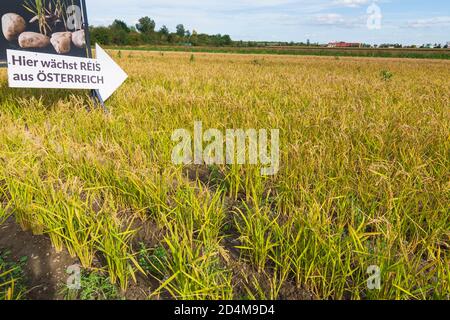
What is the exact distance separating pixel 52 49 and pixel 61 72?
0.39 metres

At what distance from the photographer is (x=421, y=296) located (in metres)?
1.60

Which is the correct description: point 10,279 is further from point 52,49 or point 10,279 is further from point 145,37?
point 145,37

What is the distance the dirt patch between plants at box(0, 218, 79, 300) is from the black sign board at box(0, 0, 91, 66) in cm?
339

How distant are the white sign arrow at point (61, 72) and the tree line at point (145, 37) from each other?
50.4 metres

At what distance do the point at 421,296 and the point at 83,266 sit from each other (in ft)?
6.85

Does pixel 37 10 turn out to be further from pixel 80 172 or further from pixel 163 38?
pixel 163 38

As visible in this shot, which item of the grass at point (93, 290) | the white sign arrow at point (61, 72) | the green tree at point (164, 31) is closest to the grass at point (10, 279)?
the grass at point (93, 290)

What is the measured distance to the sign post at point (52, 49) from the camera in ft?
13.6

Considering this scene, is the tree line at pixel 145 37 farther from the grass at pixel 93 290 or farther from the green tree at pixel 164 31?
the grass at pixel 93 290

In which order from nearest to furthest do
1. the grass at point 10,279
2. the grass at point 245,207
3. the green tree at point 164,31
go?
the grass at point 10,279 < the grass at point 245,207 < the green tree at point 164,31

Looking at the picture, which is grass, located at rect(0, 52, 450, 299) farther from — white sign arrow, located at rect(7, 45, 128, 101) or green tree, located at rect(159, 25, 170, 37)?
green tree, located at rect(159, 25, 170, 37)

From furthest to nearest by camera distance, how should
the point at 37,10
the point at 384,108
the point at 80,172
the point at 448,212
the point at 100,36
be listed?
Answer: the point at 100,36 → the point at 384,108 → the point at 37,10 → the point at 80,172 → the point at 448,212

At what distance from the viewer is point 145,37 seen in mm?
88250
